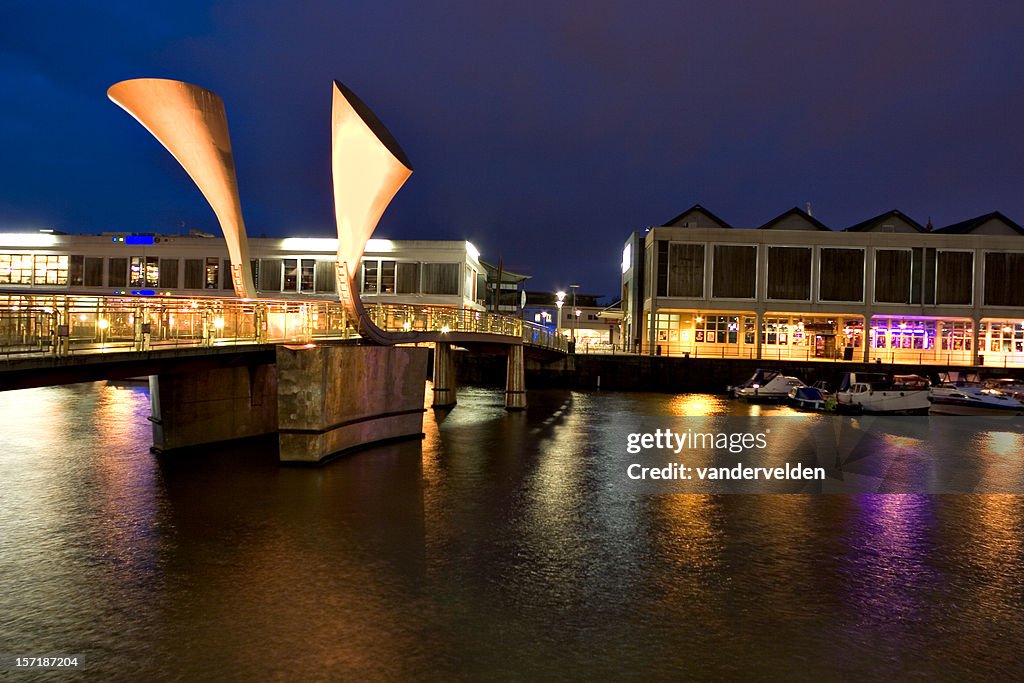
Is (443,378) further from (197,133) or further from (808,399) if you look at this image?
(808,399)

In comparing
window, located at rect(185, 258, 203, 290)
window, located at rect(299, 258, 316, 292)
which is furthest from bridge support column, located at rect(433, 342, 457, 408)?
window, located at rect(185, 258, 203, 290)

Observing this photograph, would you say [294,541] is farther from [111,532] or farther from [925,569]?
[925,569]

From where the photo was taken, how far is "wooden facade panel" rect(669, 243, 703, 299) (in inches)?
2884

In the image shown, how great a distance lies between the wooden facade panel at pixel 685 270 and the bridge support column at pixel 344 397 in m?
45.8

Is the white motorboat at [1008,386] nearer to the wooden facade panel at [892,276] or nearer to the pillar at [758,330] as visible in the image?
the wooden facade panel at [892,276]

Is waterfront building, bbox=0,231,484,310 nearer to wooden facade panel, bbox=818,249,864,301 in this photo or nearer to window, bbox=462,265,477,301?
window, bbox=462,265,477,301

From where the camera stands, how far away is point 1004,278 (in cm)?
7062

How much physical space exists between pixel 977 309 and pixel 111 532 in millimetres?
73575

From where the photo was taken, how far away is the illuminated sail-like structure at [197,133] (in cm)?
2998

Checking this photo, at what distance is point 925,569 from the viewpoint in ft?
51.3

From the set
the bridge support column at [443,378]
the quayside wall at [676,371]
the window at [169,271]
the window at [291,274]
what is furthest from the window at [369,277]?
the bridge support column at [443,378]

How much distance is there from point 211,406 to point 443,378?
65.2 ft

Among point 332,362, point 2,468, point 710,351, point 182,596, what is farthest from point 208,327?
point 710,351

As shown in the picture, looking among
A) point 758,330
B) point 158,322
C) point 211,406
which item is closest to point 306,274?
point 758,330
